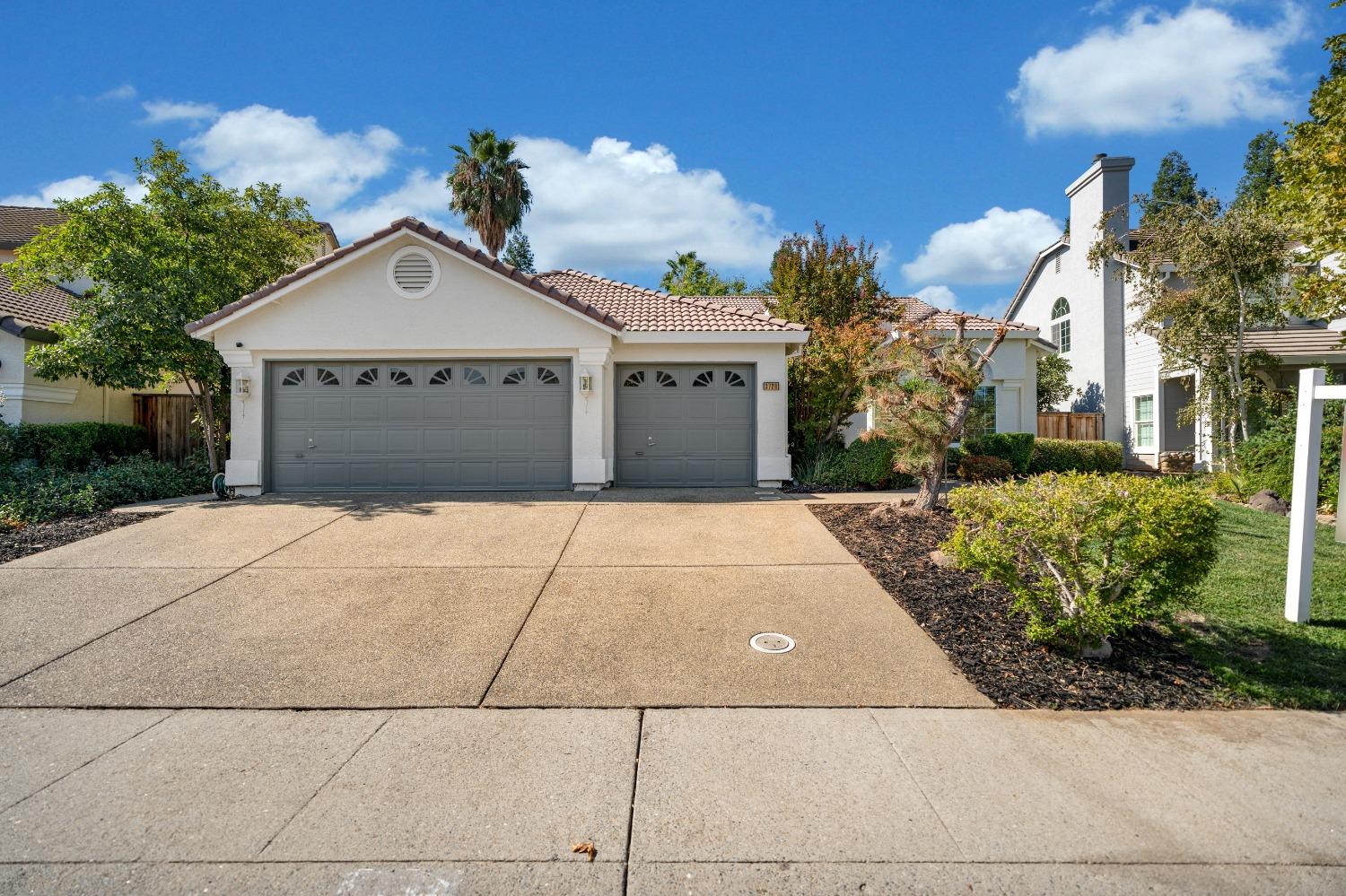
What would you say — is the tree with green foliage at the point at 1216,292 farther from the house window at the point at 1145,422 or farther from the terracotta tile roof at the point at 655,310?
the terracotta tile roof at the point at 655,310

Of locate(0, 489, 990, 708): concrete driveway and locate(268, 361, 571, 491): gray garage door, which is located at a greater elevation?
locate(268, 361, 571, 491): gray garage door

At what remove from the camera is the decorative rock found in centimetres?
1137

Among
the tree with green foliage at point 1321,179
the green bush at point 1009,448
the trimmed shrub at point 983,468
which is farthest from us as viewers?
the green bush at point 1009,448

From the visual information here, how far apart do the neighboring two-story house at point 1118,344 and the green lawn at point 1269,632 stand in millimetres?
9568

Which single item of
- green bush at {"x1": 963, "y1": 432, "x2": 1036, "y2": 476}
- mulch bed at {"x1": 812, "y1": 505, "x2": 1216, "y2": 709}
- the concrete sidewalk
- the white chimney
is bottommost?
the concrete sidewalk

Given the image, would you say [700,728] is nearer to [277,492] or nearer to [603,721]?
[603,721]

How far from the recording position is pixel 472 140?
2686cm

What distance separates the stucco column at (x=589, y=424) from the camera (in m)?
12.2

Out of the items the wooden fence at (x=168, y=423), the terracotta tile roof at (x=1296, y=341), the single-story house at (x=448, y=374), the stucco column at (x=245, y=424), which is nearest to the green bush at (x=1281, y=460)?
the terracotta tile roof at (x=1296, y=341)

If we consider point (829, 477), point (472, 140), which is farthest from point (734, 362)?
point (472, 140)

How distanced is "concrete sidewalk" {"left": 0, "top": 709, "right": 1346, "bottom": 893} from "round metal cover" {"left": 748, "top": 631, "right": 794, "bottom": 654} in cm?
94

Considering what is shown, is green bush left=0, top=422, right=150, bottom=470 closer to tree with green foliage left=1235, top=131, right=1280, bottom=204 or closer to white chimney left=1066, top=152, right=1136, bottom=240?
white chimney left=1066, top=152, right=1136, bottom=240

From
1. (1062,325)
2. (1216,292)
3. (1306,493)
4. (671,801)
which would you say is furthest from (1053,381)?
(671,801)

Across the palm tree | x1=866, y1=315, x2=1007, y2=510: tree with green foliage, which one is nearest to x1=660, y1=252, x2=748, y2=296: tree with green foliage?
the palm tree
